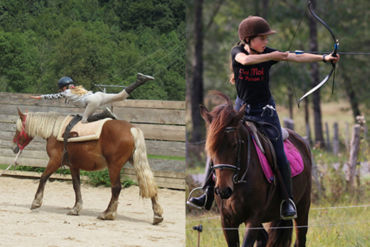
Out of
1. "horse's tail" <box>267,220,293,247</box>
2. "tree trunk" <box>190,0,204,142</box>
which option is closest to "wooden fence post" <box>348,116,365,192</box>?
"tree trunk" <box>190,0,204,142</box>

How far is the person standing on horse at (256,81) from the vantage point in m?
3.16

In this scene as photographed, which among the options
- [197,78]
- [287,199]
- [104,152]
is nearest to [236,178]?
[287,199]

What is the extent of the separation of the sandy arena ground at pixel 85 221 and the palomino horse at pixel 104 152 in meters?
0.19

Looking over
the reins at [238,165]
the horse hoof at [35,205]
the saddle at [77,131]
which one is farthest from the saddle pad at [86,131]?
the reins at [238,165]

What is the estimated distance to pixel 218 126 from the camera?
9.98 feet

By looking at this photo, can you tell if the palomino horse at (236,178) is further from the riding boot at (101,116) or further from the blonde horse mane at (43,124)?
the blonde horse mane at (43,124)

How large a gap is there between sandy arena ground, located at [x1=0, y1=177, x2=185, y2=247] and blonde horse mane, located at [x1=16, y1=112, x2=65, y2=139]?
80cm

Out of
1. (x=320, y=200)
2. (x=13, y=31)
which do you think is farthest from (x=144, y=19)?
(x=320, y=200)

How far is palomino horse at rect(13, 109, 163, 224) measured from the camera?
5.98 metres

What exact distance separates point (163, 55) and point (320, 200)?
286 centimetres

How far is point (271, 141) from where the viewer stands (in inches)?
135

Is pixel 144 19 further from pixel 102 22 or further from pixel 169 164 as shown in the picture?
pixel 169 164

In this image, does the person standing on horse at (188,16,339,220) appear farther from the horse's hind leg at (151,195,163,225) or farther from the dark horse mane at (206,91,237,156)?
the horse's hind leg at (151,195,163,225)

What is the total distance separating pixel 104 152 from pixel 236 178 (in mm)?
3239
